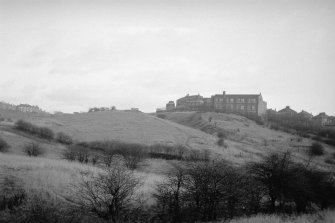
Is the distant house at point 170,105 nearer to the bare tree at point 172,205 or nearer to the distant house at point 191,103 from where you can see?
the distant house at point 191,103

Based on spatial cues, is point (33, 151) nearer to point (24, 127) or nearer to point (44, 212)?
point (24, 127)

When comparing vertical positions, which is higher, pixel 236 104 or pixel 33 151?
pixel 236 104

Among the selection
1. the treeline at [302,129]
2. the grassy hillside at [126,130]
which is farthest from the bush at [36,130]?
the treeline at [302,129]

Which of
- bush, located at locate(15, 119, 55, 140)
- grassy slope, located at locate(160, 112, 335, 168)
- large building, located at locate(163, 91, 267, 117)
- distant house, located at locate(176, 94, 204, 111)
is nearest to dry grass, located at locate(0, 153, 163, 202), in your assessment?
grassy slope, located at locate(160, 112, 335, 168)

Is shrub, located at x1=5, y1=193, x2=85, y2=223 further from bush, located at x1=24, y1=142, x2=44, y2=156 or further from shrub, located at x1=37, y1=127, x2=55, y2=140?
shrub, located at x1=37, y1=127, x2=55, y2=140

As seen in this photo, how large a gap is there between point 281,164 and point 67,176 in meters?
17.3

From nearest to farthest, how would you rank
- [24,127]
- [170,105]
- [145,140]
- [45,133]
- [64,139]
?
1. [64,139]
2. [45,133]
3. [24,127]
4. [145,140]
5. [170,105]

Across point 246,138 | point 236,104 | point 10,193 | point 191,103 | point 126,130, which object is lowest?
point 10,193

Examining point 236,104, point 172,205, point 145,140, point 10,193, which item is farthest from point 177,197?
point 236,104

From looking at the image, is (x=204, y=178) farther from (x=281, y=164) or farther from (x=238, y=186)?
(x=281, y=164)

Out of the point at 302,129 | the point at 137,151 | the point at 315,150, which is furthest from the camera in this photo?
the point at 302,129

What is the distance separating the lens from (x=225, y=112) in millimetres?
118312

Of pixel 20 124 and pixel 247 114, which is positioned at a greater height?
pixel 247 114

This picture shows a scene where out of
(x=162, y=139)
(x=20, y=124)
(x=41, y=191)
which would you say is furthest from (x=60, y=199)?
(x=20, y=124)
